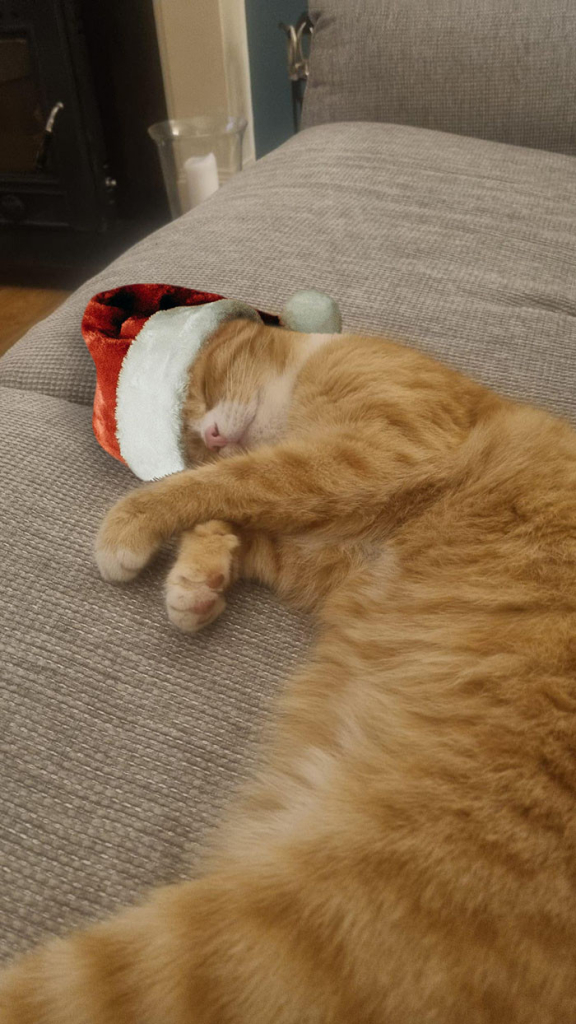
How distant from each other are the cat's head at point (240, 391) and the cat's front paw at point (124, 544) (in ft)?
0.80

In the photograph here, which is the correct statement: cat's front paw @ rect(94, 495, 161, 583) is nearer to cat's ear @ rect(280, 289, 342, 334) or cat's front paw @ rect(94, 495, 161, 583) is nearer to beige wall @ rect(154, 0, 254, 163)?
cat's ear @ rect(280, 289, 342, 334)

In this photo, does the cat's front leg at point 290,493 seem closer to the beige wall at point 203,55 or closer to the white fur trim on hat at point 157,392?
the white fur trim on hat at point 157,392

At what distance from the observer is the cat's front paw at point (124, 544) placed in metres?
0.99

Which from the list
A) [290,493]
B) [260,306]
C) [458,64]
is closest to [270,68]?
[458,64]

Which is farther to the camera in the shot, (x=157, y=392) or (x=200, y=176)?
(x=200, y=176)

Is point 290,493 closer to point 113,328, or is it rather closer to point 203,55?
point 113,328

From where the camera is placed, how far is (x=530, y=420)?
1133 mm

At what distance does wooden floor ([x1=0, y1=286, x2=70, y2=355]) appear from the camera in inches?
120

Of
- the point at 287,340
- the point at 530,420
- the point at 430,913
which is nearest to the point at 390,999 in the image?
the point at 430,913

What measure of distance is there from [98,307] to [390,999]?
1.14 m

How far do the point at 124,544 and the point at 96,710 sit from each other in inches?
9.0

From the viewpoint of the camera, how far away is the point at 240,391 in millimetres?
1274

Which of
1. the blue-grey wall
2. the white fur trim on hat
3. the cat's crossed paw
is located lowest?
the cat's crossed paw

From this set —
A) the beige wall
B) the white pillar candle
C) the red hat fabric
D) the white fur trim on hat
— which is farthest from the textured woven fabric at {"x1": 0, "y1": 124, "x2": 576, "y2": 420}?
the beige wall
